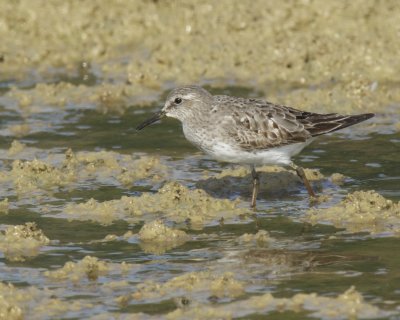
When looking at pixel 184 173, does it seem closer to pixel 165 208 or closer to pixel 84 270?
pixel 165 208

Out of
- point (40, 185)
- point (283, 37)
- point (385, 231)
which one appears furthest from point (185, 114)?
point (283, 37)

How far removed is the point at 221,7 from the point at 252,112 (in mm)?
7969

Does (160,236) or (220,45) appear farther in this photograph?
(220,45)

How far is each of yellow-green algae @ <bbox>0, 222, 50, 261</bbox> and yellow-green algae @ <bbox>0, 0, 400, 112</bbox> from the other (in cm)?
721

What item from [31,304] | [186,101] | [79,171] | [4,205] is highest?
[186,101]

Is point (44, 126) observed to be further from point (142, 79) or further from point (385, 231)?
point (385, 231)

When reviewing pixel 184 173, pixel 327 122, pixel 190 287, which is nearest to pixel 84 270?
pixel 190 287

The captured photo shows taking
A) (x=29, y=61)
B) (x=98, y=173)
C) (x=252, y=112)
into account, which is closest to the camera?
(x=252, y=112)

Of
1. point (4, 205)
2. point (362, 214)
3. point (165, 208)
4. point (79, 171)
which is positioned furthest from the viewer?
point (79, 171)

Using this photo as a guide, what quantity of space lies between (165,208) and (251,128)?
5.34ft

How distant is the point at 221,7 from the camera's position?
73.1 feet

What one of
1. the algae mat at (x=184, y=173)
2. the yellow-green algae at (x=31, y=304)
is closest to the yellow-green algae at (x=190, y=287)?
the algae mat at (x=184, y=173)

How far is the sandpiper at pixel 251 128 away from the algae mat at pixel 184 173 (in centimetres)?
64

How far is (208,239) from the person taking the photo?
12938 millimetres
